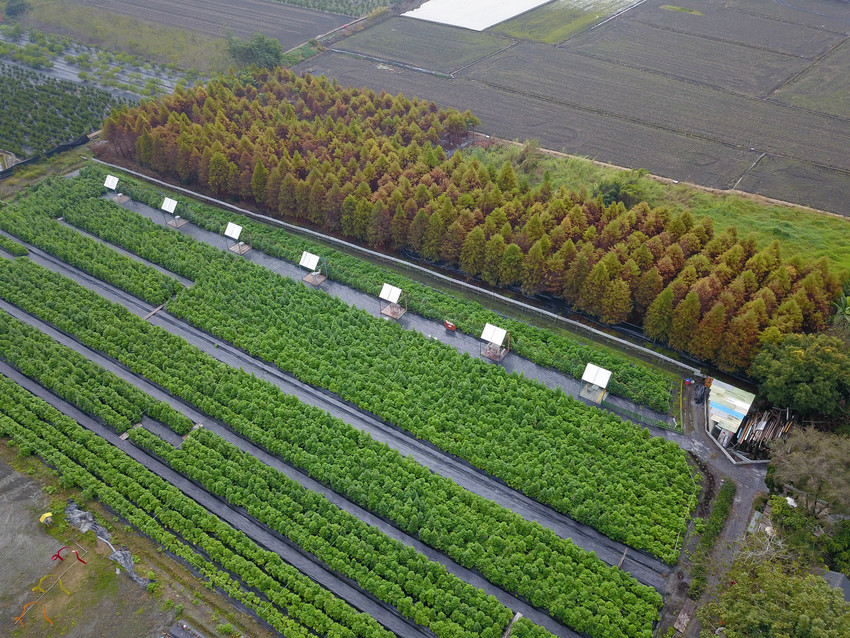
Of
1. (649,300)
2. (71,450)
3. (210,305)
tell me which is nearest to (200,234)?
(210,305)

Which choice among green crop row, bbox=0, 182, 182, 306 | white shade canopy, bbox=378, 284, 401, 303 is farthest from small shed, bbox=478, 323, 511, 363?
green crop row, bbox=0, 182, 182, 306

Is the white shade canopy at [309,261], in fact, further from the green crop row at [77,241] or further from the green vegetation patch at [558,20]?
the green vegetation patch at [558,20]

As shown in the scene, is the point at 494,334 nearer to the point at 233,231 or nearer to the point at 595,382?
the point at 595,382

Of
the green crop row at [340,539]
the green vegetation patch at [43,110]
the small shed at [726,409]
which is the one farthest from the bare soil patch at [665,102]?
the green crop row at [340,539]

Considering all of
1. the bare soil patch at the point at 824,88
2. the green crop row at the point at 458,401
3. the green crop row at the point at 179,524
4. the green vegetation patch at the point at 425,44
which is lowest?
the green crop row at the point at 179,524

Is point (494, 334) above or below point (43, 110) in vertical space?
above

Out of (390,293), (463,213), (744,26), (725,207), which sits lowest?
(390,293)

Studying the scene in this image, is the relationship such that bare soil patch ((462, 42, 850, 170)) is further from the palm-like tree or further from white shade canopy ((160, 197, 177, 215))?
white shade canopy ((160, 197, 177, 215))

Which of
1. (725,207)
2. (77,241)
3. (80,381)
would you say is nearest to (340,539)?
(80,381)
